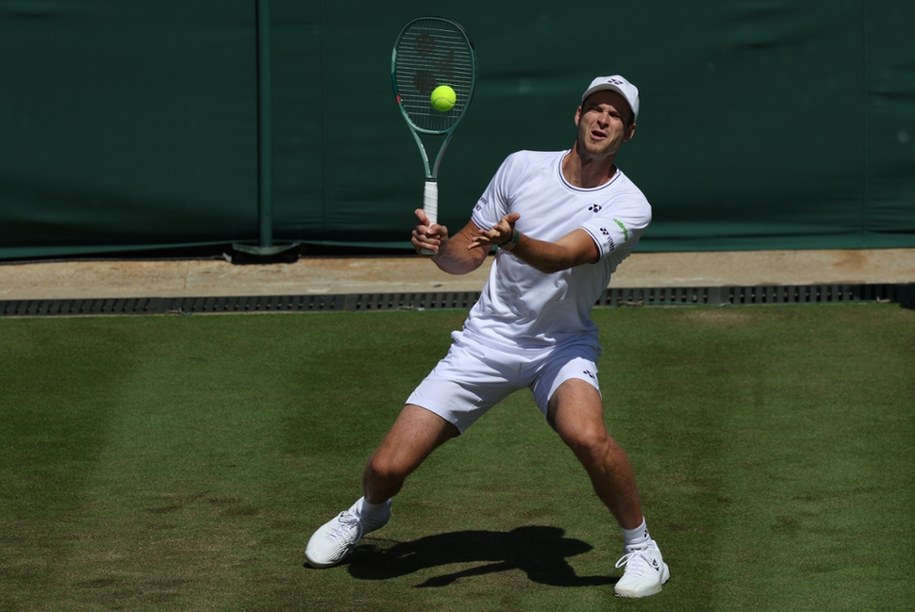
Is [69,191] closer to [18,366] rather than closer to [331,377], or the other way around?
[18,366]

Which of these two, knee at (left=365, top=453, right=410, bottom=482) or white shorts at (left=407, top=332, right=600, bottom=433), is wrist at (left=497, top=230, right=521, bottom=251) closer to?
white shorts at (left=407, top=332, right=600, bottom=433)

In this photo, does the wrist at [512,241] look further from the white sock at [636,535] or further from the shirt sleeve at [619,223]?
the white sock at [636,535]

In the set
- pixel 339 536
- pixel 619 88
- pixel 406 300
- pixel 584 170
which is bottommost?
pixel 406 300

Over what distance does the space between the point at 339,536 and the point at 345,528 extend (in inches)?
1.5

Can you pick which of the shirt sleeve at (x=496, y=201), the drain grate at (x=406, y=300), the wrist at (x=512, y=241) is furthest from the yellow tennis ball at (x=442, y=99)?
the drain grate at (x=406, y=300)

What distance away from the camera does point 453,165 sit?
10.8 metres

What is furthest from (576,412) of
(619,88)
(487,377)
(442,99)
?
(442,99)

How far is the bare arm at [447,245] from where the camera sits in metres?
5.56

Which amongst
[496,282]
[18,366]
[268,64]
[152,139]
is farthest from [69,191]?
[496,282]

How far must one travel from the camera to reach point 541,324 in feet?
19.8

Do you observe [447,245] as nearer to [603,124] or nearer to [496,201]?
[496,201]

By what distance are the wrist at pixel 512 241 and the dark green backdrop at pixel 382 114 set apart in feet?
17.4

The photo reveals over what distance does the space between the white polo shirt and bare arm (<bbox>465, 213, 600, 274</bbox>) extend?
A: 17cm

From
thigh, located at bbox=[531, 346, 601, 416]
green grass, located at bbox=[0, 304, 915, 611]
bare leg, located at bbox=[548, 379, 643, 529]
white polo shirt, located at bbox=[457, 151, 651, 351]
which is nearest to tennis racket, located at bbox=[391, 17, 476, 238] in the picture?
white polo shirt, located at bbox=[457, 151, 651, 351]
